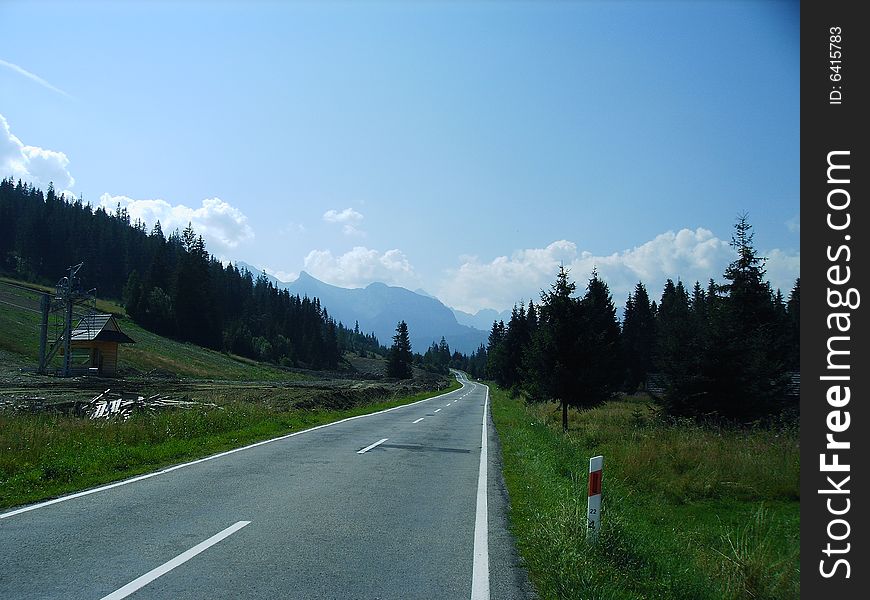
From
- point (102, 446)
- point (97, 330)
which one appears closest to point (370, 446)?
point (102, 446)

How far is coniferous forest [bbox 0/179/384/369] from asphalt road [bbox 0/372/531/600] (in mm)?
88140

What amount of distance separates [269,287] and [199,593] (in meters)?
165

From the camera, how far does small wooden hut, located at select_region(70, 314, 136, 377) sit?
47219 mm

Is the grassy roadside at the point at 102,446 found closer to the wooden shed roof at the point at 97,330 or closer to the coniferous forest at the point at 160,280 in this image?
the wooden shed roof at the point at 97,330

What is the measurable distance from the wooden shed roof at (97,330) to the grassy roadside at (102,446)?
3436 centimetres

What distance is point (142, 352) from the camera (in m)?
64.2

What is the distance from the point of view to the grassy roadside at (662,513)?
5.81m

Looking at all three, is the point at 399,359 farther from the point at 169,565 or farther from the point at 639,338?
the point at 169,565

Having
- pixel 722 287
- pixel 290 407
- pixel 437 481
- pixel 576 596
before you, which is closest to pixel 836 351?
pixel 576 596

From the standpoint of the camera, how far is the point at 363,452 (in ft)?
46.4

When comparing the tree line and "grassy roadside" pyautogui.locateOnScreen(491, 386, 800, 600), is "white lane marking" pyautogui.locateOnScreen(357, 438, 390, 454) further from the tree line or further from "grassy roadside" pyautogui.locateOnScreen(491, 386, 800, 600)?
the tree line

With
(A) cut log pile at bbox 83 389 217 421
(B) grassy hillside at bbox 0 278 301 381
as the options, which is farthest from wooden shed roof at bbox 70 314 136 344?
(A) cut log pile at bbox 83 389 217 421

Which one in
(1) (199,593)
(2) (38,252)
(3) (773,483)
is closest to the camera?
(1) (199,593)

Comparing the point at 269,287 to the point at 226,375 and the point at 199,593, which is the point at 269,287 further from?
the point at 199,593
